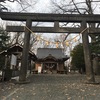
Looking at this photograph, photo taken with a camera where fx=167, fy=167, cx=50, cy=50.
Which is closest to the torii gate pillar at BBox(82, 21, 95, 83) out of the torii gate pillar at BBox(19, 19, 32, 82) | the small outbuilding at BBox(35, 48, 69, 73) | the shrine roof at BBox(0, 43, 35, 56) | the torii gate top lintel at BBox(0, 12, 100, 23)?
the torii gate top lintel at BBox(0, 12, 100, 23)

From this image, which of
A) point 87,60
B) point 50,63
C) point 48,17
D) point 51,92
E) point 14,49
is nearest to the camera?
point 51,92

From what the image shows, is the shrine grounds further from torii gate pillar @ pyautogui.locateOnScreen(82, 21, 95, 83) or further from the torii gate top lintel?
the torii gate top lintel

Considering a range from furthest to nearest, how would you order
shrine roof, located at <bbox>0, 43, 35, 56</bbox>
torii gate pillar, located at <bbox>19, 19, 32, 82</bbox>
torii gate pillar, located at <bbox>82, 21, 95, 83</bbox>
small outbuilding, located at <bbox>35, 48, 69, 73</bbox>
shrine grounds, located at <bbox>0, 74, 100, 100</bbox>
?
small outbuilding, located at <bbox>35, 48, 69, 73</bbox> < shrine roof, located at <bbox>0, 43, 35, 56</bbox> < torii gate pillar, located at <bbox>19, 19, 32, 82</bbox> < torii gate pillar, located at <bbox>82, 21, 95, 83</bbox> < shrine grounds, located at <bbox>0, 74, 100, 100</bbox>

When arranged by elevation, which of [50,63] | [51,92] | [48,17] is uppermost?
[48,17]

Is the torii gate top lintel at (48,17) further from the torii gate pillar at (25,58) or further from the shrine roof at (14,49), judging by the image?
the shrine roof at (14,49)

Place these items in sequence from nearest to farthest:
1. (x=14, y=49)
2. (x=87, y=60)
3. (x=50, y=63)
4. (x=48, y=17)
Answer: (x=87, y=60) < (x=48, y=17) < (x=14, y=49) < (x=50, y=63)

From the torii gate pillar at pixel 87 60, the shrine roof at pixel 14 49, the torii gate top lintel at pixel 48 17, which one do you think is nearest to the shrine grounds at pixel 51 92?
the torii gate pillar at pixel 87 60

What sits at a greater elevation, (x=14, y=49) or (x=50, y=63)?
(x=14, y=49)

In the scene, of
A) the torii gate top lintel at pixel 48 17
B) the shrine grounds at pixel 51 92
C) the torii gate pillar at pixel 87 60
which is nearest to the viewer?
the shrine grounds at pixel 51 92

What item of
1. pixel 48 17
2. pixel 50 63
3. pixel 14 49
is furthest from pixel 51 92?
pixel 50 63

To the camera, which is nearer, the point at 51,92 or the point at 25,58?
the point at 51,92

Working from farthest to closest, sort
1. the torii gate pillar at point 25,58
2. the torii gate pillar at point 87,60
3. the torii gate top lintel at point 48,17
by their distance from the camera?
1. the torii gate top lintel at point 48,17
2. the torii gate pillar at point 25,58
3. the torii gate pillar at point 87,60

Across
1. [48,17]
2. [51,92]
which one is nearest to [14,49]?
[48,17]

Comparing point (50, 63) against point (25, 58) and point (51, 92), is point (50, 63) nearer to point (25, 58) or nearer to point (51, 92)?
point (25, 58)
